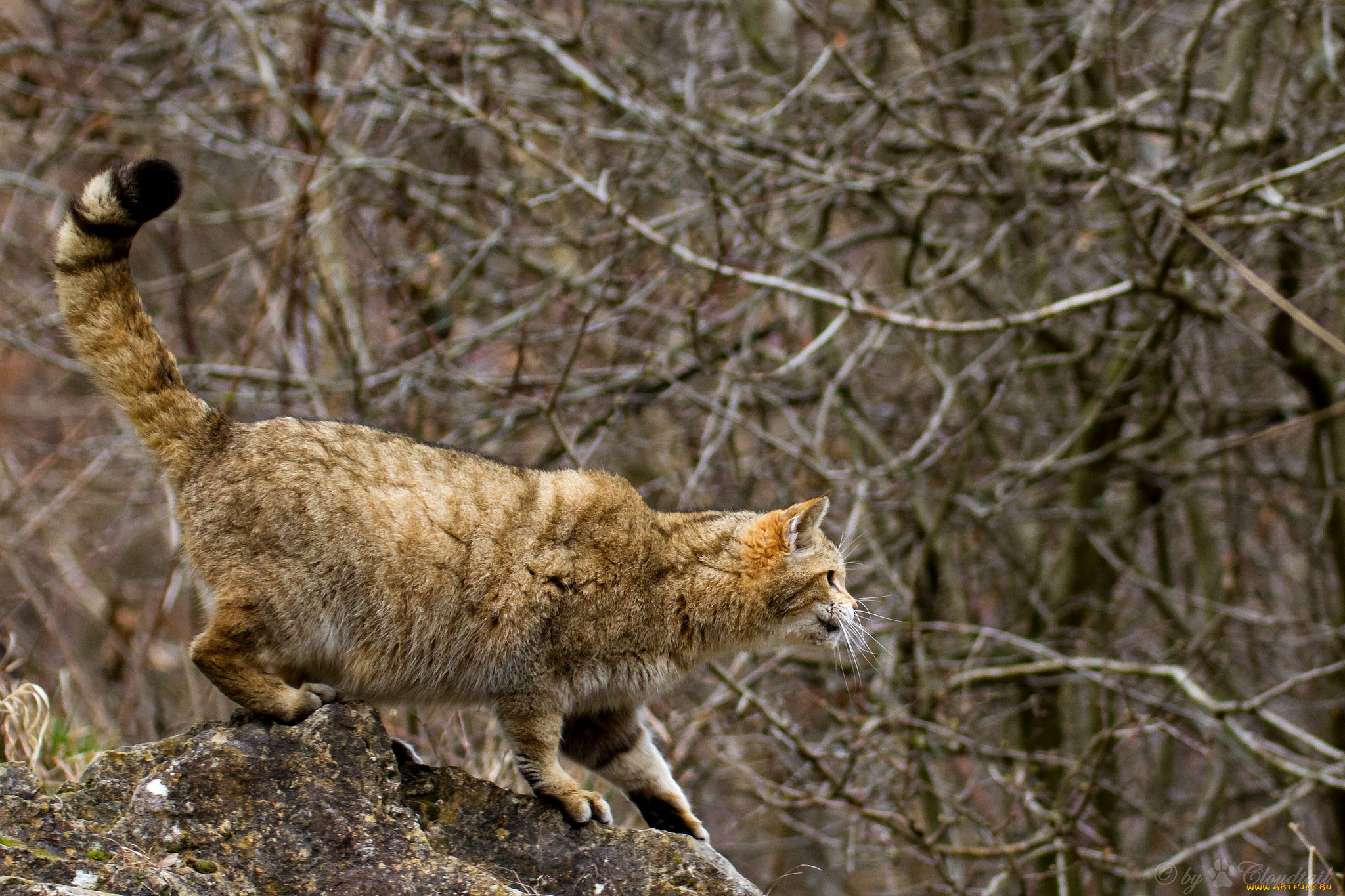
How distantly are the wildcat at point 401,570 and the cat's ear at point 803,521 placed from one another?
39cm

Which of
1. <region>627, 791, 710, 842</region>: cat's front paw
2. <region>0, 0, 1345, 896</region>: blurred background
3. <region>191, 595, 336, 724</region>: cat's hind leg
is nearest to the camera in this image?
<region>191, 595, 336, 724</region>: cat's hind leg

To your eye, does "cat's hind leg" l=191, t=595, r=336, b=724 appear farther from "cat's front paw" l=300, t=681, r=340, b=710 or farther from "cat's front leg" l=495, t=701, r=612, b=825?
"cat's front leg" l=495, t=701, r=612, b=825

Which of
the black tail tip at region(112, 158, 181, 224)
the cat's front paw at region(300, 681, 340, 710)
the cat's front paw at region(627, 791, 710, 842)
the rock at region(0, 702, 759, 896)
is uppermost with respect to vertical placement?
the black tail tip at region(112, 158, 181, 224)

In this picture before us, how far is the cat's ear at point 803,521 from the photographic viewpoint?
499cm

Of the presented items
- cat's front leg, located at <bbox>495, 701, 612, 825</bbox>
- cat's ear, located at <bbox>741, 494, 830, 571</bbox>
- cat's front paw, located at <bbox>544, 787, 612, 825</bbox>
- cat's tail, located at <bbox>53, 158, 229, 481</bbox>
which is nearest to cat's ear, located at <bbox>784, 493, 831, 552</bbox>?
cat's ear, located at <bbox>741, 494, 830, 571</bbox>

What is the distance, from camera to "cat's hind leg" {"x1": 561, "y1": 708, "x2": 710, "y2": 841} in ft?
15.4

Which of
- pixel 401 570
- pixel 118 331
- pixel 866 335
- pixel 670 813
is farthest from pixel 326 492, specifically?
pixel 866 335

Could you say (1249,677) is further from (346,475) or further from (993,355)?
(346,475)

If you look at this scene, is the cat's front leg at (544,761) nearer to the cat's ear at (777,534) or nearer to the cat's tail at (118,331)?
the cat's ear at (777,534)

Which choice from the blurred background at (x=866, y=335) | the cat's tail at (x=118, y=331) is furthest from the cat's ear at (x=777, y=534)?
the cat's tail at (x=118, y=331)

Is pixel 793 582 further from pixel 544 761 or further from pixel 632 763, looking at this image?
pixel 544 761

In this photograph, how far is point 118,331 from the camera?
4.11 meters

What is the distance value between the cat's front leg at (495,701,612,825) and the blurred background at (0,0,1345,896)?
2021 millimetres

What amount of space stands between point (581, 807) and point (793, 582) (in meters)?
1.40
